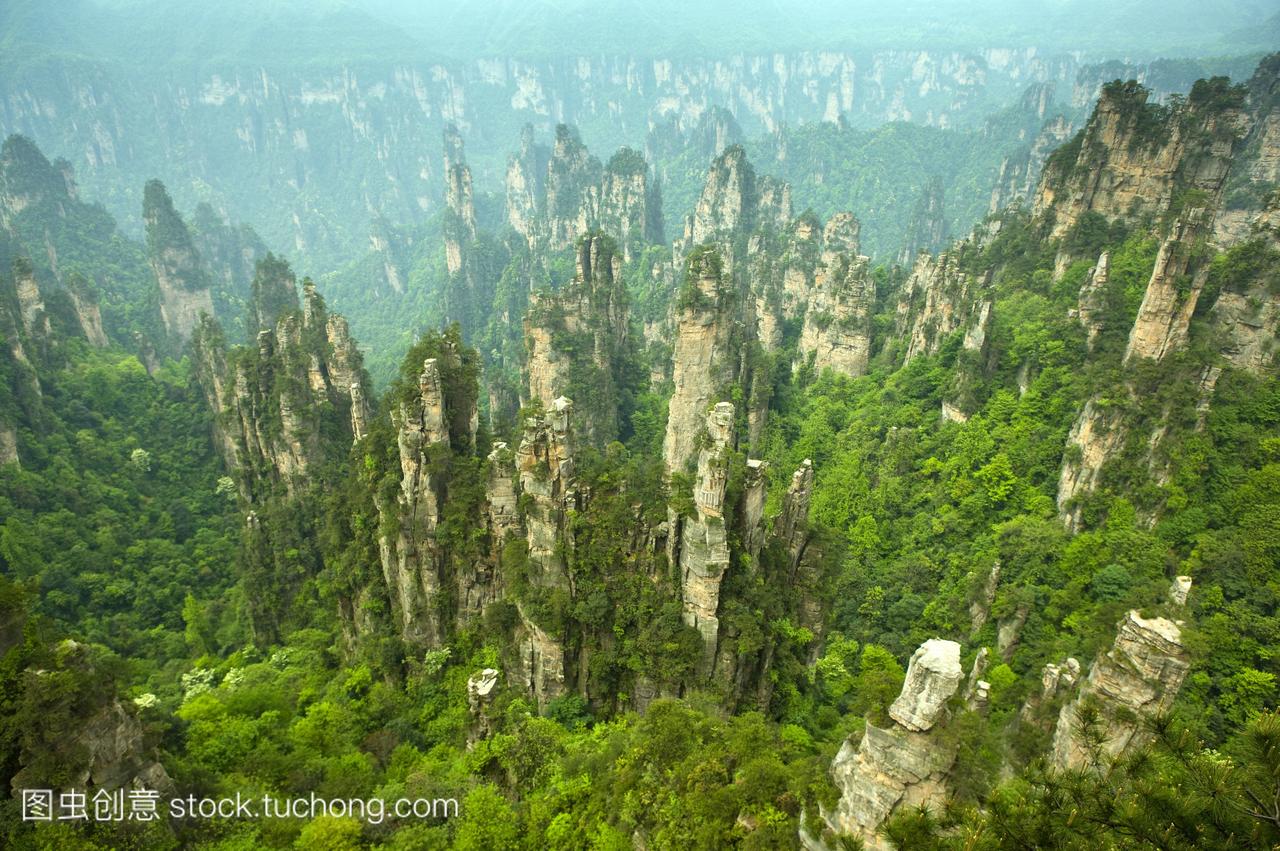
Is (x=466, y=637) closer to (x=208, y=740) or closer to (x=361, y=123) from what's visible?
(x=208, y=740)

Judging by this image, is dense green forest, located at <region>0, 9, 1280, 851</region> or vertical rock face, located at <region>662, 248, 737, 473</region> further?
vertical rock face, located at <region>662, 248, 737, 473</region>

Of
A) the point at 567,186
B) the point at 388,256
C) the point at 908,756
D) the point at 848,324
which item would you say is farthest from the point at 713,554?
the point at 388,256

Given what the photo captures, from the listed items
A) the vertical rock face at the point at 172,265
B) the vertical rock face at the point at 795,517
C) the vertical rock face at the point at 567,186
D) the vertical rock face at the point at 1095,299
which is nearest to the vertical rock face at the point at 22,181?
the vertical rock face at the point at 172,265

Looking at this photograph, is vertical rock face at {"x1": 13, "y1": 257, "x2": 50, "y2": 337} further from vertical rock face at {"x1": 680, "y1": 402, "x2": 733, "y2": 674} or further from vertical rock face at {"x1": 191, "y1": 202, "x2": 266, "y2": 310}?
vertical rock face at {"x1": 680, "y1": 402, "x2": 733, "y2": 674}

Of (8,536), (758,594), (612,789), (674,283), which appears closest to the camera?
(612,789)

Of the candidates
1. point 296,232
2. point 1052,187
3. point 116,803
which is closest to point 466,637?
point 116,803

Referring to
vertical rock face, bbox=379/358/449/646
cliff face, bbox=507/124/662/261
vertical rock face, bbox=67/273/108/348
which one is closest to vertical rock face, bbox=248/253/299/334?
vertical rock face, bbox=67/273/108/348
